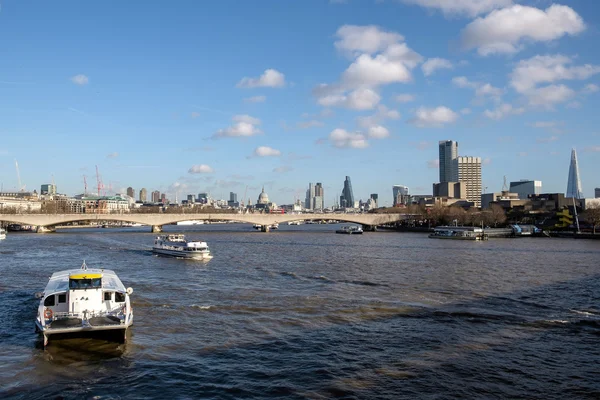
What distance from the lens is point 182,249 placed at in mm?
58594

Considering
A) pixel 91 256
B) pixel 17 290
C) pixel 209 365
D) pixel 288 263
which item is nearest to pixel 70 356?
pixel 209 365

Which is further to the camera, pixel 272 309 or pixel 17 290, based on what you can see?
pixel 17 290

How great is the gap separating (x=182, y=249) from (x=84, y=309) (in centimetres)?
3764

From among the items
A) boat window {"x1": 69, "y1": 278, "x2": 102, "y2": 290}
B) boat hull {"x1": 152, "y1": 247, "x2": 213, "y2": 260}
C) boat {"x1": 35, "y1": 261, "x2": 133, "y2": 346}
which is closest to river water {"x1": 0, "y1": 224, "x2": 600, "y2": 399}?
boat {"x1": 35, "y1": 261, "x2": 133, "y2": 346}

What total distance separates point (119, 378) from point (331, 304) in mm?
14384

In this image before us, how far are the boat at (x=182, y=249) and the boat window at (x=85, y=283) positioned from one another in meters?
34.2

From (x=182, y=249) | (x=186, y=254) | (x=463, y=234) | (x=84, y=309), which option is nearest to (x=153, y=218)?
(x=182, y=249)

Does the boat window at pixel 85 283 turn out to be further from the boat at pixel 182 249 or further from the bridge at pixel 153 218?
the bridge at pixel 153 218

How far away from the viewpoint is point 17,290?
111 ft

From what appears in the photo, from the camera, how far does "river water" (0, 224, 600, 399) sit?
1617 cm

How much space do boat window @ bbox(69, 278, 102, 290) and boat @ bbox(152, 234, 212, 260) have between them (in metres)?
34.2

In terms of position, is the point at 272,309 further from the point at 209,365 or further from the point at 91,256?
the point at 91,256

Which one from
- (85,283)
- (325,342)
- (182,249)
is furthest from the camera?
(182,249)

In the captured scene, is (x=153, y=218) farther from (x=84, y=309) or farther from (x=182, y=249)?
(x=84, y=309)
